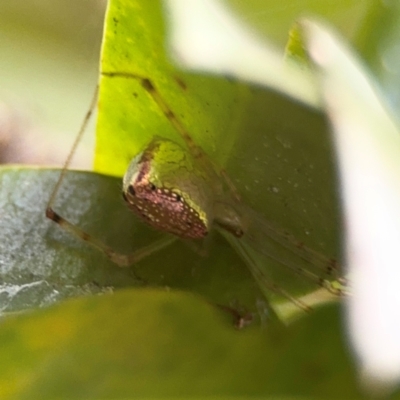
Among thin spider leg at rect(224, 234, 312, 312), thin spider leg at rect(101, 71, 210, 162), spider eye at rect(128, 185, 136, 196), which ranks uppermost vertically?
thin spider leg at rect(101, 71, 210, 162)

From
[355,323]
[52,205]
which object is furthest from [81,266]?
[355,323]

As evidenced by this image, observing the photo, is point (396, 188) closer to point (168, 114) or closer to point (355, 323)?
point (355, 323)

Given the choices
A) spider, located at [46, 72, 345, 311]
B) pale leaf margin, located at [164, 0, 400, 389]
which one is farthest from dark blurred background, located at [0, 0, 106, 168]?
pale leaf margin, located at [164, 0, 400, 389]

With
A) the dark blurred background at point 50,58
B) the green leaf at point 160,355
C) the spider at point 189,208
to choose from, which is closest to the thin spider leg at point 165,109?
the spider at point 189,208

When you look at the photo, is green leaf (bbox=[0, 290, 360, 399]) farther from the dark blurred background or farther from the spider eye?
the dark blurred background

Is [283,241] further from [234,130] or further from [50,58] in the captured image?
[50,58]

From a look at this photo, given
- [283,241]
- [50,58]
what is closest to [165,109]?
[283,241]
